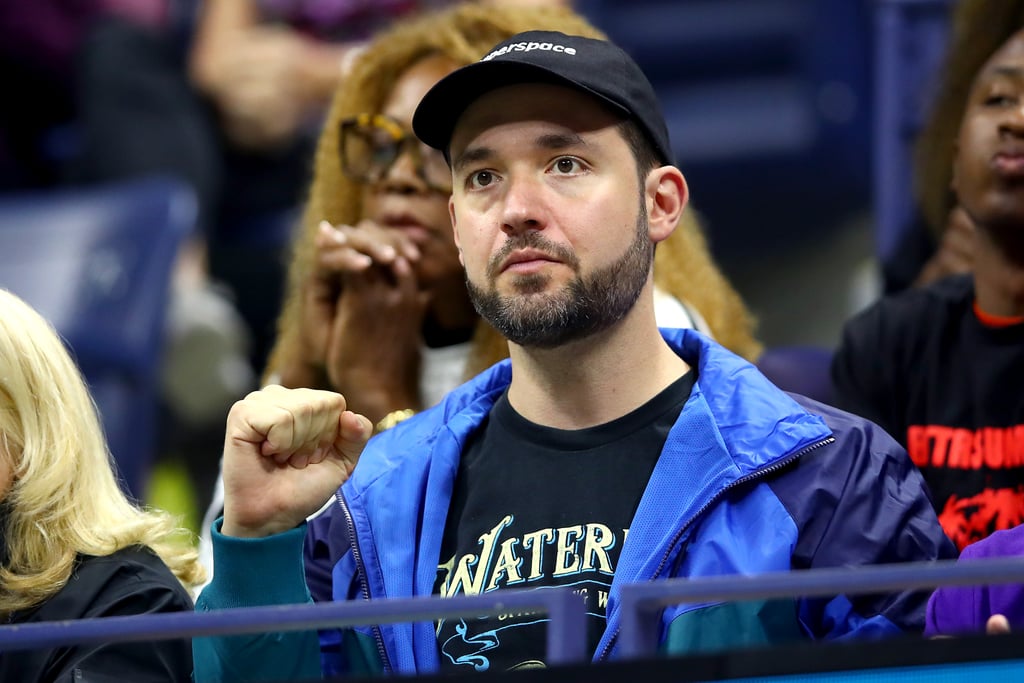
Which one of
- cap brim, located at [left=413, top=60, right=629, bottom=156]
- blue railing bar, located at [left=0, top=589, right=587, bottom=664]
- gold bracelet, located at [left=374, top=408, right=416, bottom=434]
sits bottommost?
blue railing bar, located at [left=0, top=589, right=587, bottom=664]

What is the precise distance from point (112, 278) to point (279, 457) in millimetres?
2163

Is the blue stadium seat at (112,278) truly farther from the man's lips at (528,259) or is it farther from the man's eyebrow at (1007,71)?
the man's eyebrow at (1007,71)

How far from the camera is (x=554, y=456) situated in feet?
5.56

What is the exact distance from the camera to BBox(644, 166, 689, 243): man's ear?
175 cm

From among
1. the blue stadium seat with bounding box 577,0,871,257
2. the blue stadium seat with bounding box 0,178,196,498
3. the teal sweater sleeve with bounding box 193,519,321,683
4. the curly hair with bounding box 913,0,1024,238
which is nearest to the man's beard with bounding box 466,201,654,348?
the teal sweater sleeve with bounding box 193,519,321,683

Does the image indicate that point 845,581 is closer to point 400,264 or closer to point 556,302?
point 556,302

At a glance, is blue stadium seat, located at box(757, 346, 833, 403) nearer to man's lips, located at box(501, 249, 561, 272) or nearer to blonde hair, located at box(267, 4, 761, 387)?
blonde hair, located at box(267, 4, 761, 387)

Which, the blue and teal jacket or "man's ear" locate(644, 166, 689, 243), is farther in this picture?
"man's ear" locate(644, 166, 689, 243)

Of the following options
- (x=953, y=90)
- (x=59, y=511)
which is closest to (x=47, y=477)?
(x=59, y=511)

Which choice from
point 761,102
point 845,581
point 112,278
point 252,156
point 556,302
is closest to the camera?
point 845,581

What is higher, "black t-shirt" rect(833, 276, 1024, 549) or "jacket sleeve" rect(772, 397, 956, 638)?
"black t-shirt" rect(833, 276, 1024, 549)

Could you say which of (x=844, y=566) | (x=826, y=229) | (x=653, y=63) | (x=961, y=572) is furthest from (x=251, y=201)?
(x=961, y=572)

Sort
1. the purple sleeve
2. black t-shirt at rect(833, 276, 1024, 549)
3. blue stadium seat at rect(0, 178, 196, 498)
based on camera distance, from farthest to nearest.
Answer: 1. blue stadium seat at rect(0, 178, 196, 498)
2. black t-shirt at rect(833, 276, 1024, 549)
3. the purple sleeve

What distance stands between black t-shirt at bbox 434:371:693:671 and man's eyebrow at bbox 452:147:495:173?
A: 28 centimetres
